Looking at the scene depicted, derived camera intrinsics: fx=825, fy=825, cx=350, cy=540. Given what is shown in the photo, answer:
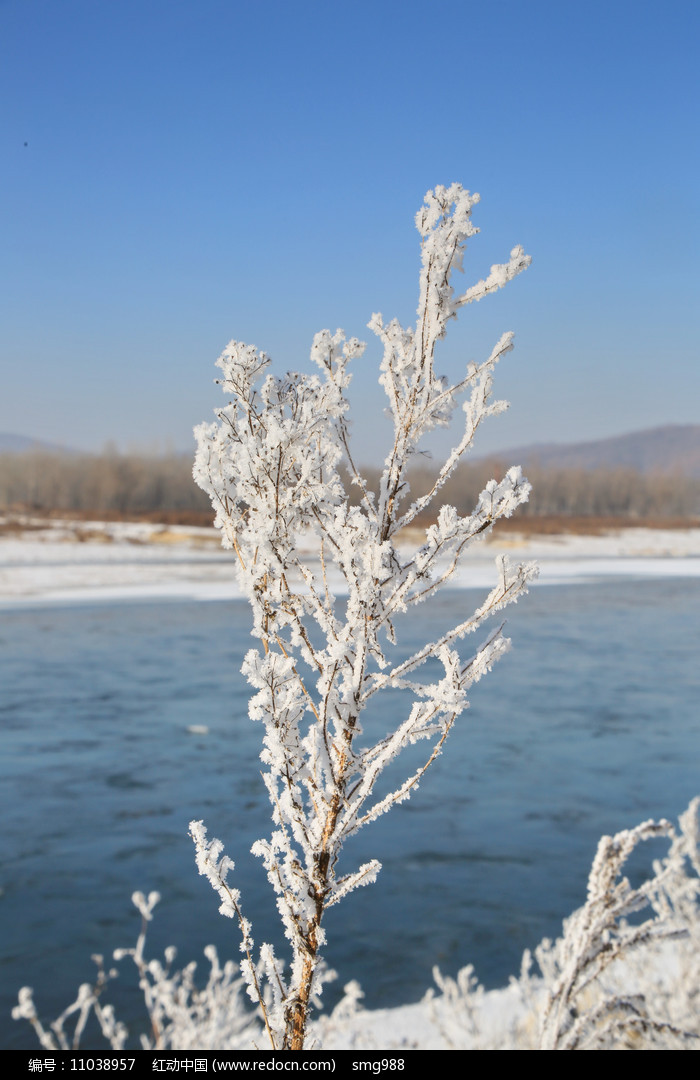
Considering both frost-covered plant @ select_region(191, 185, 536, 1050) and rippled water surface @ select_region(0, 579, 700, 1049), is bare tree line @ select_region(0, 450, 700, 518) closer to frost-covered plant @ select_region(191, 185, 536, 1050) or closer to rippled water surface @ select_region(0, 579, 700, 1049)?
rippled water surface @ select_region(0, 579, 700, 1049)

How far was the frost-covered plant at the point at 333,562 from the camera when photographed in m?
1.78

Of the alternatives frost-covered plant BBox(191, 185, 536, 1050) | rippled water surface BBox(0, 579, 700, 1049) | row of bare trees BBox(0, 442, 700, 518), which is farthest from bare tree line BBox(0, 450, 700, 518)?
frost-covered plant BBox(191, 185, 536, 1050)

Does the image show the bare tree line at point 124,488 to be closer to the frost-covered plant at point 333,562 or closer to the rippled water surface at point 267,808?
the rippled water surface at point 267,808

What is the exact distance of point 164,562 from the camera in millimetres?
36812

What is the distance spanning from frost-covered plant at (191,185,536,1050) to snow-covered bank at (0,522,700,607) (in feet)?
70.5

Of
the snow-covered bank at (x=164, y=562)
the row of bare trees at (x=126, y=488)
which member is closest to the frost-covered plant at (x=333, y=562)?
the snow-covered bank at (x=164, y=562)

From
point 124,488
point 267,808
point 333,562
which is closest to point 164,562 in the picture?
point 267,808

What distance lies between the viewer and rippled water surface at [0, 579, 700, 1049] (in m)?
6.72

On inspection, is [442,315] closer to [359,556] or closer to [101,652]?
[359,556]

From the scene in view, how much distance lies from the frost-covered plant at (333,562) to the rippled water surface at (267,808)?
469cm

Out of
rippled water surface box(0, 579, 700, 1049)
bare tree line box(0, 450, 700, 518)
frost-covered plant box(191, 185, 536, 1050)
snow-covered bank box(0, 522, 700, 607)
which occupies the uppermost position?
bare tree line box(0, 450, 700, 518)

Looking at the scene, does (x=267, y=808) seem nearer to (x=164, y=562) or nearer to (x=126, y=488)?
(x=164, y=562)

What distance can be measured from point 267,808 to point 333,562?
314 inches
